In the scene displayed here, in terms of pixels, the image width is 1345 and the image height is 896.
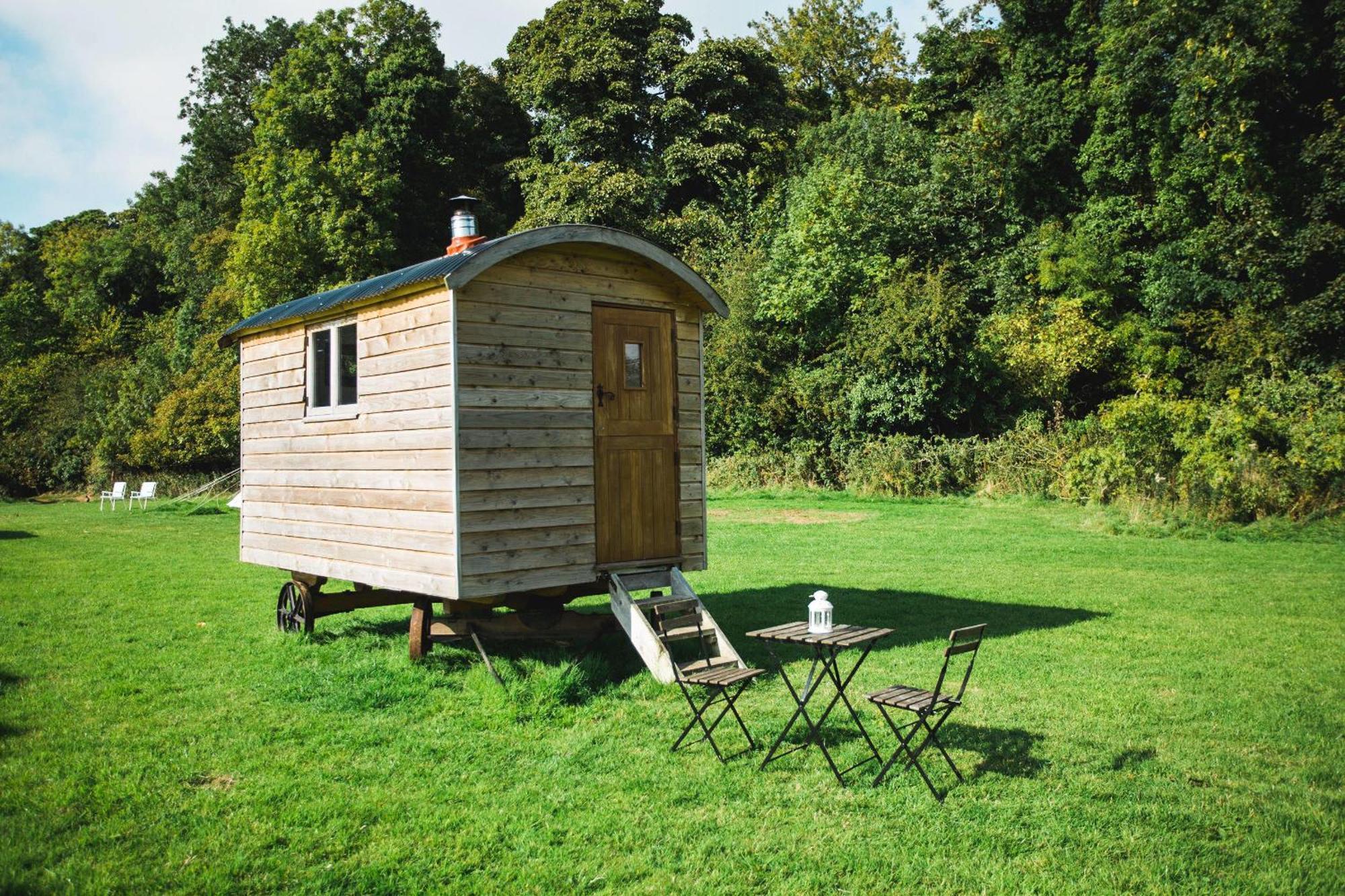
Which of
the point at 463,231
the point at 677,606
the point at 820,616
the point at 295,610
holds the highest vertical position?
the point at 463,231

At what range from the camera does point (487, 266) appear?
298 inches

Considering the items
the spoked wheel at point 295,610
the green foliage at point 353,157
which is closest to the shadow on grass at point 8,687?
the spoked wheel at point 295,610

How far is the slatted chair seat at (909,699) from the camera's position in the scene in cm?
529

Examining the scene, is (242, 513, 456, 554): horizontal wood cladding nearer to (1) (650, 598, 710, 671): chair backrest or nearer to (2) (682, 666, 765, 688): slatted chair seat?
(1) (650, 598, 710, 671): chair backrest

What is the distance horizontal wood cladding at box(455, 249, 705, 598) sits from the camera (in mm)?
7586

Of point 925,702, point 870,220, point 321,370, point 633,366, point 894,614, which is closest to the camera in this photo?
point 925,702

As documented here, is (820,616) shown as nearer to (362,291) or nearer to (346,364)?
(362,291)

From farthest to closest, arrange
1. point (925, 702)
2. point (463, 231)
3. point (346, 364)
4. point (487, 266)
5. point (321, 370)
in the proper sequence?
point (321, 370)
point (463, 231)
point (346, 364)
point (487, 266)
point (925, 702)

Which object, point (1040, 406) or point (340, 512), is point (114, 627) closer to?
point (340, 512)

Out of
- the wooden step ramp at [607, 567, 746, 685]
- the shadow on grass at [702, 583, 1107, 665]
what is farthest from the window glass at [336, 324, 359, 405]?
the shadow on grass at [702, 583, 1107, 665]

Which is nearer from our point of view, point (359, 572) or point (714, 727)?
point (714, 727)

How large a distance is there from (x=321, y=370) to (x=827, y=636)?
6.37 metres

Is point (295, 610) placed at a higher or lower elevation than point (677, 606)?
lower

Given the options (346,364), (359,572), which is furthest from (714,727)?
(346,364)
